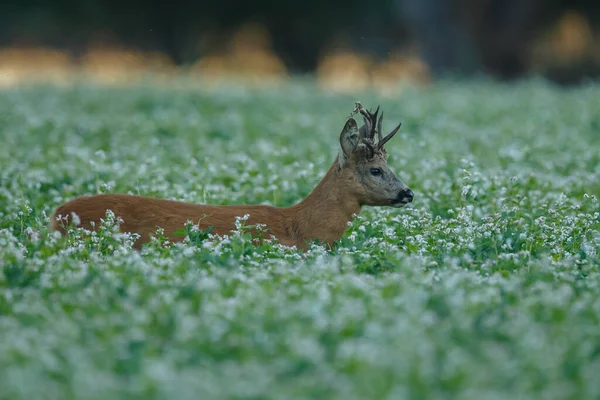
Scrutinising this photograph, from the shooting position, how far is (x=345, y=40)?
119 ft

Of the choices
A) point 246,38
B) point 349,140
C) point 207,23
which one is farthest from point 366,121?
point 246,38

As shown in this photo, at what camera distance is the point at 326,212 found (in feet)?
25.4

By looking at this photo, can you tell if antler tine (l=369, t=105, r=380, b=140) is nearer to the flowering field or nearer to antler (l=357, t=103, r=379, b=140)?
antler (l=357, t=103, r=379, b=140)

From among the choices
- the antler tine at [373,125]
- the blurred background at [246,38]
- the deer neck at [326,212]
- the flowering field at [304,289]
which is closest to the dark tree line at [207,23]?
the blurred background at [246,38]

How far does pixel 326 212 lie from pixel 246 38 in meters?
30.1

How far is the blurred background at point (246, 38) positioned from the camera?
3266 cm

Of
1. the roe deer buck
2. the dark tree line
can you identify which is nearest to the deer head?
the roe deer buck

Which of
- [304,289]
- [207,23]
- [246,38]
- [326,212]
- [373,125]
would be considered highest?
[207,23]

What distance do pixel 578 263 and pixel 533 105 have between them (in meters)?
11.9

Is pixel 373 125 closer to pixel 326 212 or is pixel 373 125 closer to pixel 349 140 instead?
pixel 349 140

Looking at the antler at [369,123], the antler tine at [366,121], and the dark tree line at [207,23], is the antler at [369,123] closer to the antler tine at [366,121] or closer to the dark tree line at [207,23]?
the antler tine at [366,121]

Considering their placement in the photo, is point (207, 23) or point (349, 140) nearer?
point (349, 140)

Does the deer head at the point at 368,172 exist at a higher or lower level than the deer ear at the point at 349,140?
lower

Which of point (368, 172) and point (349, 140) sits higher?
point (349, 140)
